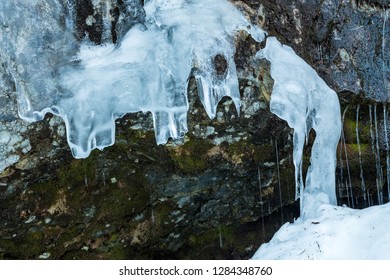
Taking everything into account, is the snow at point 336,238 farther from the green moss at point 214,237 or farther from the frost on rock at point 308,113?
the green moss at point 214,237

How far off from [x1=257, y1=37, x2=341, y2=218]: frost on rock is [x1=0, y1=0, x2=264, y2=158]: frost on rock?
1.52 feet

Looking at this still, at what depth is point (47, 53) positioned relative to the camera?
166 inches

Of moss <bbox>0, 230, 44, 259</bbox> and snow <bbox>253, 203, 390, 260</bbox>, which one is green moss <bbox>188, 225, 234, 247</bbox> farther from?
moss <bbox>0, 230, 44, 259</bbox>

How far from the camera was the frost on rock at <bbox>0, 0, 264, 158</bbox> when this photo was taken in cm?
413

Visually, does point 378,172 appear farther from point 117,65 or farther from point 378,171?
point 117,65

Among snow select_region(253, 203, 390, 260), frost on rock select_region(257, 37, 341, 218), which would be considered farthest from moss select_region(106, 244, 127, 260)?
frost on rock select_region(257, 37, 341, 218)

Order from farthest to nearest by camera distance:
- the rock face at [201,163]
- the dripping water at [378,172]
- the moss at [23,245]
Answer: the dripping water at [378,172] → the moss at [23,245] → the rock face at [201,163]

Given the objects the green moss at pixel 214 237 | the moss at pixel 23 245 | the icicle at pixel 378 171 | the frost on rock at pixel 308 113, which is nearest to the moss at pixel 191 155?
the frost on rock at pixel 308 113

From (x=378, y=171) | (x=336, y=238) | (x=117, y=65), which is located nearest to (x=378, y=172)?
(x=378, y=171)

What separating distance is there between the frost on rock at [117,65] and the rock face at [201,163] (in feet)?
0.41

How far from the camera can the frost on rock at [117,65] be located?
4.13 meters

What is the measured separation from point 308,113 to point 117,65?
77.9 inches

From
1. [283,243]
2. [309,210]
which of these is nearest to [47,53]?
[283,243]

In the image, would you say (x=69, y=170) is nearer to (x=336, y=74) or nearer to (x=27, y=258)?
(x=27, y=258)
